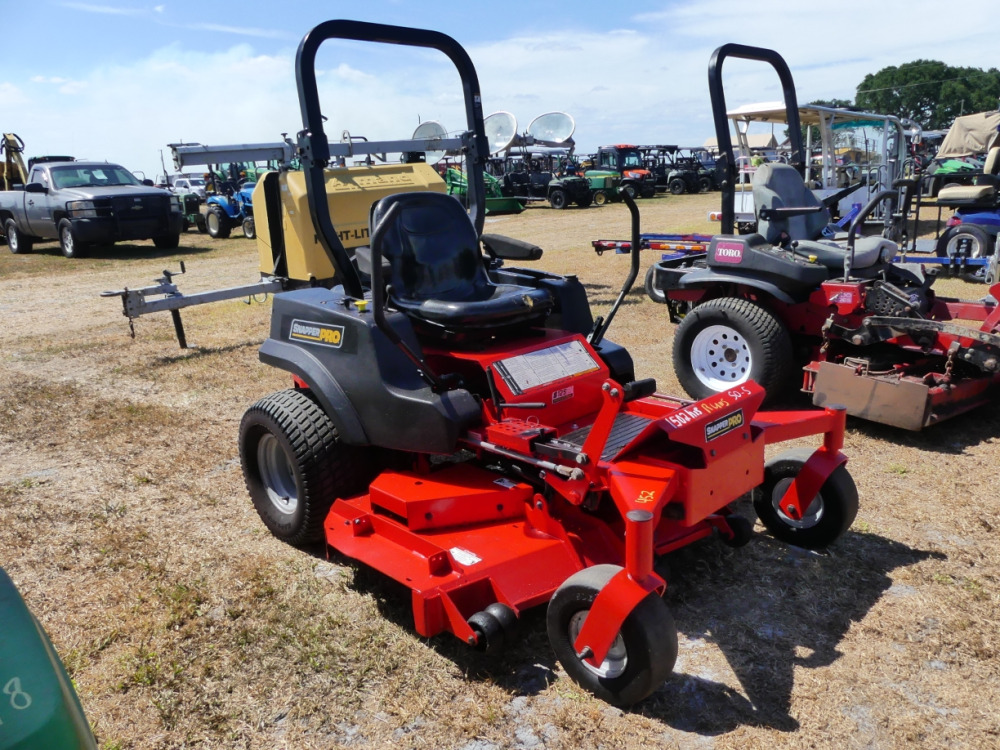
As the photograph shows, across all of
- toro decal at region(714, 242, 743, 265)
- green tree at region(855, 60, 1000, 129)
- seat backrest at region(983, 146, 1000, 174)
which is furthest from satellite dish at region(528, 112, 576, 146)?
green tree at region(855, 60, 1000, 129)

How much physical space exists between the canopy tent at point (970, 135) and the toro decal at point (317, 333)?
20.6 meters

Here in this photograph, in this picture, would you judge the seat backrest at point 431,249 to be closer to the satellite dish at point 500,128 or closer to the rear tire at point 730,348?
the rear tire at point 730,348

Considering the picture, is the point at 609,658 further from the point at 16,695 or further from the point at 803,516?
the point at 16,695

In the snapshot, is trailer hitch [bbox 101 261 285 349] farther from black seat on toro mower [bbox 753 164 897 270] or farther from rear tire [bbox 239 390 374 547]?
black seat on toro mower [bbox 753 164 897 270]

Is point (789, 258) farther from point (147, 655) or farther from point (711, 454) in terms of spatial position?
point (147, 655)

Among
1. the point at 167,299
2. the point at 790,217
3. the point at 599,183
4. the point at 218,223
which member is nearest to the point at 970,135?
the point at 599,183

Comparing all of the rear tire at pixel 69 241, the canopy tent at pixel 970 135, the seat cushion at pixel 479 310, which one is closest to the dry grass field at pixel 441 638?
the seat cushion at pixel 479 310

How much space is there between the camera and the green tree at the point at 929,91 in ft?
245

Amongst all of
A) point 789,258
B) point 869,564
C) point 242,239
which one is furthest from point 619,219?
point 869,564

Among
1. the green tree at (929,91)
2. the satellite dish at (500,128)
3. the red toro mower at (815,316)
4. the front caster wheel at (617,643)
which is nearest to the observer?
the front caster wheel at (617,643)

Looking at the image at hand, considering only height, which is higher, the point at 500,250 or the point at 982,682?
the point at 500,250

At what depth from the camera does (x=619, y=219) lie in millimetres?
19750

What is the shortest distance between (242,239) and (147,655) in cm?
1595

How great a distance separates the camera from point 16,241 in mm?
15555
